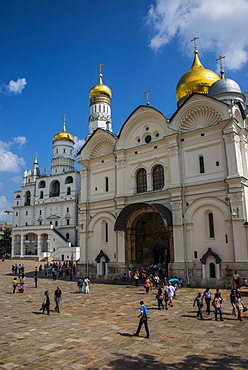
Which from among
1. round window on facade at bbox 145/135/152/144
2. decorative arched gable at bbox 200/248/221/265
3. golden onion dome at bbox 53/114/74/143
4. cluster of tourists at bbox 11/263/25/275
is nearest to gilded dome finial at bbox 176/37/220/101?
round window on facade at bbox 145/135/152/144

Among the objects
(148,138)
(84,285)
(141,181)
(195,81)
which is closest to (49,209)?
(141,181)

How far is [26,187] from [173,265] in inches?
1829

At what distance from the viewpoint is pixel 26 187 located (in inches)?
2446

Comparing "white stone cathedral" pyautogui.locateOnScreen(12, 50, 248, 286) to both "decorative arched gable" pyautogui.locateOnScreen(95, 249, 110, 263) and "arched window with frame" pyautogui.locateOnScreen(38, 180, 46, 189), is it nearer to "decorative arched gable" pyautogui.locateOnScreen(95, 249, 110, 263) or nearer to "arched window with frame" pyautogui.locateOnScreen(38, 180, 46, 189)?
"decorative arched gable" pyautogui.locateOnScreen(95, 249, 110, 263)

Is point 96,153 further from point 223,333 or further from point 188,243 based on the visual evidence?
point 223,333

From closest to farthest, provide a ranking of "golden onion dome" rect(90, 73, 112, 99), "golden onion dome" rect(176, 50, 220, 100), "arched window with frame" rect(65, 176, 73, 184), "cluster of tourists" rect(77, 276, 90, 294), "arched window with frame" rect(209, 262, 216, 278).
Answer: "cluster of tourists" rect(77, 276, 90, 294) → "arched window with frame" rect(209, 262, 216, 278) → "golden onion dome" rect(176, 50, 220, 100) → "golden onion dome" rect(90, 73, 112, 99) → "arched window with frame" rect(65, 176, 73, 184)

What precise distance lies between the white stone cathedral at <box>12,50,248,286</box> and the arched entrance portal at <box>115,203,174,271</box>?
81mm

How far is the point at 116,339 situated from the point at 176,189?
14.5 m

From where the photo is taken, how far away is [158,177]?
2505cm

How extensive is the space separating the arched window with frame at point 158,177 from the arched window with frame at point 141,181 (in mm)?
928

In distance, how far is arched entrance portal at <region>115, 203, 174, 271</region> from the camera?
80.8 feet

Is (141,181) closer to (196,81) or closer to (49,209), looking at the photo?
(196,81)

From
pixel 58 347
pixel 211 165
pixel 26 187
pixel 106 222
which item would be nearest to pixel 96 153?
pixel 106 222

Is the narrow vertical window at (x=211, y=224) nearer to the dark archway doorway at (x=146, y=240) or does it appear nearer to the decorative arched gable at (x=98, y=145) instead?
the dark archway doorway at (x=146, y=240)
